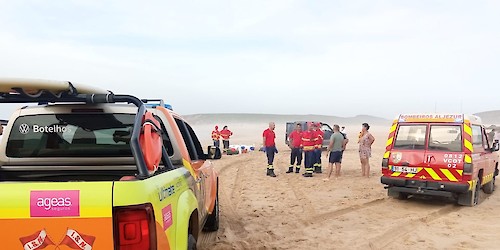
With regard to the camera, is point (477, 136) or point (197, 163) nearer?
point (197, 163)

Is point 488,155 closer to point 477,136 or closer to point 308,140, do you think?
point 477,136

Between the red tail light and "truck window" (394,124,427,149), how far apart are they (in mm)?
7436

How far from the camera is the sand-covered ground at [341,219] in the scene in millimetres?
5809

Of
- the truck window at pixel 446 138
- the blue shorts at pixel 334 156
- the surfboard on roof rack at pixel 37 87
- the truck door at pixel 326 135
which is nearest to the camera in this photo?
the surfboard on roof rack at pixel 37 87

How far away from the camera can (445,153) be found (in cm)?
819

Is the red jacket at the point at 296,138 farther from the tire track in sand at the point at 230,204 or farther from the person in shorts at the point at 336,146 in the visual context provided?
the tire track in sand at the point at 230,204

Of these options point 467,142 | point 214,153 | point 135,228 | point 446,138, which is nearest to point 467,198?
point 467,142

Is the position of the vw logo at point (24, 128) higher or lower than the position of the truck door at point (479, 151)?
higher

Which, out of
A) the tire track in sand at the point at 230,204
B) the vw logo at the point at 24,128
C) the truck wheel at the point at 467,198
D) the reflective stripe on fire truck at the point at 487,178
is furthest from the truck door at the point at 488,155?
the vw logo at the point at 24,128

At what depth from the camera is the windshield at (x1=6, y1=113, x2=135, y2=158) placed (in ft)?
12.7

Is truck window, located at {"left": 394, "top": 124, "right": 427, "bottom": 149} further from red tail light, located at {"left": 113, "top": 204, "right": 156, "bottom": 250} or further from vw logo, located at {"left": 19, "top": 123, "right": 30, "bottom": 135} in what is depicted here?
red tail light, located at {"left": 113, "top": 204, "right": 156, "bottom": 250}

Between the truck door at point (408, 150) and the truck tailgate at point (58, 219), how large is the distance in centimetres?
741

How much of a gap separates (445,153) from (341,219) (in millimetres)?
2749

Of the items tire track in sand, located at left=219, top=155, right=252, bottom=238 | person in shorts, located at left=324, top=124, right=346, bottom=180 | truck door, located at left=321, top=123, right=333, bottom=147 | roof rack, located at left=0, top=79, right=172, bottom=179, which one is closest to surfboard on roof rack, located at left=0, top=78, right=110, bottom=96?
roof rack, located at left=0, top=79, right=172, bottom=179
